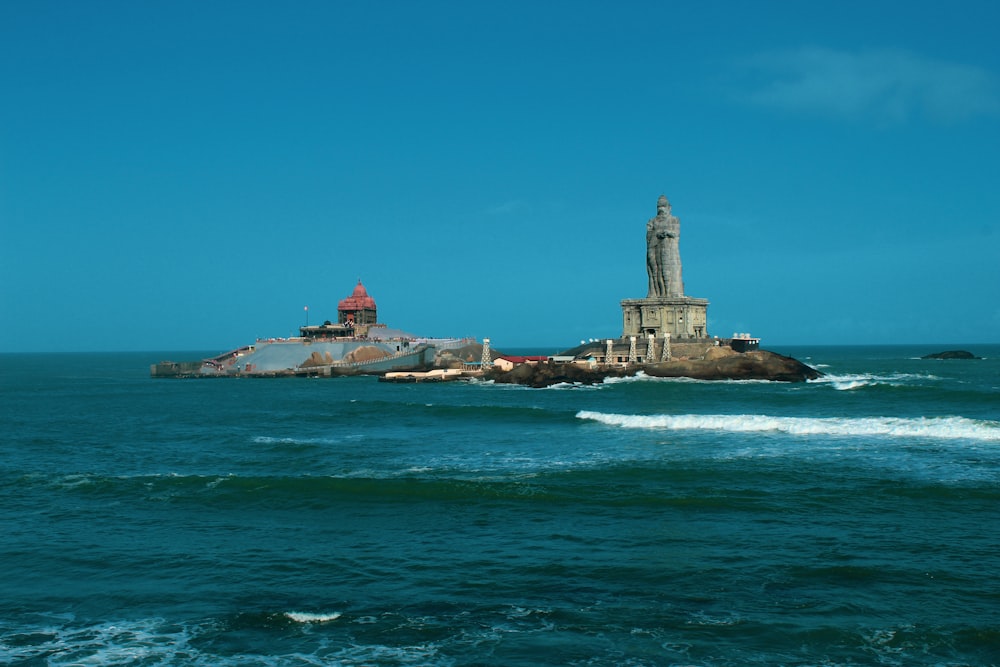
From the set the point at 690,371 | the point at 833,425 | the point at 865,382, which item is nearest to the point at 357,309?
the point at 690,371

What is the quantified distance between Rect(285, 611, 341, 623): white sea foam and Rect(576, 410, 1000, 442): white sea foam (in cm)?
2969

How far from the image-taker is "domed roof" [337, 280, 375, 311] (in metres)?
128

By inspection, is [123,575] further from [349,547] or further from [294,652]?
[294,652]

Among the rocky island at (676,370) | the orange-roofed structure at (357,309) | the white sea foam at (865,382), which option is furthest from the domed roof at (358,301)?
the white sea foam at (865,382)

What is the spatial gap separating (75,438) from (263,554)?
87.8ft

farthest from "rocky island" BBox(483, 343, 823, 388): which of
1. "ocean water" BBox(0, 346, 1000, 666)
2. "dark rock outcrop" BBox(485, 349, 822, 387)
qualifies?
"ocean water" BBox(0, 346, 1000, 666)

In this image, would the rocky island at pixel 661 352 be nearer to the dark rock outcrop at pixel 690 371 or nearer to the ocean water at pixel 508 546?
the dark rock outcrop at pixel 690 371

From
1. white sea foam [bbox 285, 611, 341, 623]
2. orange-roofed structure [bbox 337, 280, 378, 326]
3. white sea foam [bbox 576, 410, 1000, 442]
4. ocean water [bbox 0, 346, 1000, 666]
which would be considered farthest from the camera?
orange-roofed structure [bbox 337, 280, 378, 326]

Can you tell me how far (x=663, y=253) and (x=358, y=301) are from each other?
45472 millimetres

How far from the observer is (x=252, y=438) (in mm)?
42906

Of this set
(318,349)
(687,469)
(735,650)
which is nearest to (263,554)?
(735,650)

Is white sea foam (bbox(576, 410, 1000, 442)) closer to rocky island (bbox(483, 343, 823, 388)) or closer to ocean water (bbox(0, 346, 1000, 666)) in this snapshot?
ocean water (bbox(0, 346, 1000, 666))

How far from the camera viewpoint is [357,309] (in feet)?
417

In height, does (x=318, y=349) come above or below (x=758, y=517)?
above
